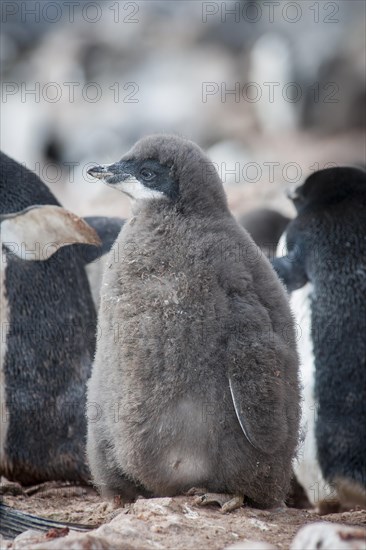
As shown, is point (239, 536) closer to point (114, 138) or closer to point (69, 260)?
point (69, 260)

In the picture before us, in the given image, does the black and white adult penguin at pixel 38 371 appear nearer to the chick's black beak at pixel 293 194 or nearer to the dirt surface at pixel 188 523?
the dirt surface at pixel 188 523

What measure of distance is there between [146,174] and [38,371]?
1271mm

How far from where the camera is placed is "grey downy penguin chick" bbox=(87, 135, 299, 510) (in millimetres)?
A: 2229

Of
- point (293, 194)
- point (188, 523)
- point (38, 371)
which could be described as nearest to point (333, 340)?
point (293, 194)

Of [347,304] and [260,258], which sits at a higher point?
[260,258]

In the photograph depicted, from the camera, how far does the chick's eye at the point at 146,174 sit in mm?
2387

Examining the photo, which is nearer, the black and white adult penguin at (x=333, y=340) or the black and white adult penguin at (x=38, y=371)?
the black and white adult penguin at (x=38, y=371)

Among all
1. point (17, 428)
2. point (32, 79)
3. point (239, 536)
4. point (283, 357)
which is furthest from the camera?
point (32, 79)

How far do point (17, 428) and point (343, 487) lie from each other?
4.02 ft

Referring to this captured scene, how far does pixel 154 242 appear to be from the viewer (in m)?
2.32

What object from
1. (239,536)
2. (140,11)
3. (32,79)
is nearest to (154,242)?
(239,536)

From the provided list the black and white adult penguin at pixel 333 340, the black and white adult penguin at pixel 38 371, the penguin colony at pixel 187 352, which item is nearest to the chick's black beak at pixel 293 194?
the black and white adult penguin at pixel 333 340

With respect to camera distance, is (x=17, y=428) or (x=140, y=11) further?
(x=140, y=11)

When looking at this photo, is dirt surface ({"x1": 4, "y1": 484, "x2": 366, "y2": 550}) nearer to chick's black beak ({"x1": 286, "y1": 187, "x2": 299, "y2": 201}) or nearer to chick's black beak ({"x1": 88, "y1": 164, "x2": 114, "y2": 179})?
chick's black beak ({"x1": 88, "y1": 164, "x2": 114, "y2": 179})
